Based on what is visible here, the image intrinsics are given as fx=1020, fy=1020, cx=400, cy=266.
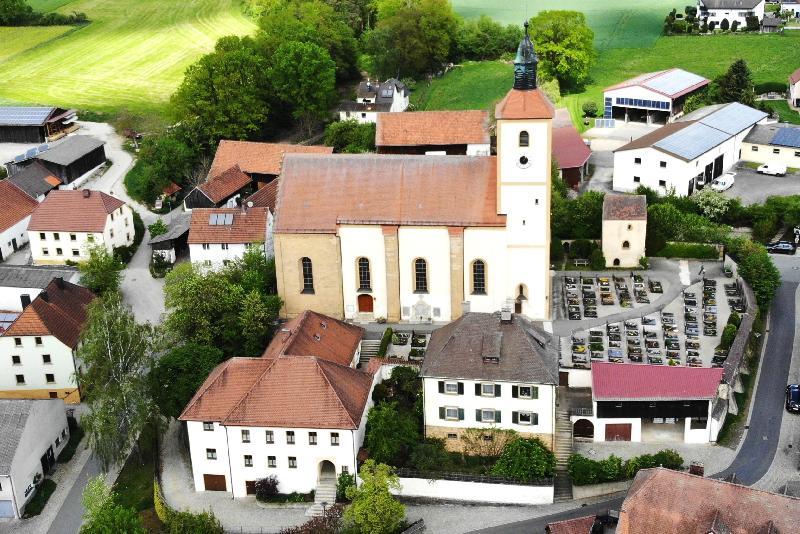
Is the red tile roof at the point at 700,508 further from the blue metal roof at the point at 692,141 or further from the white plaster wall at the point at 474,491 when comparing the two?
the blue metal roof at the point at 692,141

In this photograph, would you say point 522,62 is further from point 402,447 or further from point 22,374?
point 22,374

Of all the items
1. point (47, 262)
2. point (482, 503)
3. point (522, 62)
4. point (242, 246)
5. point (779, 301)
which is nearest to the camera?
point (482, 503)

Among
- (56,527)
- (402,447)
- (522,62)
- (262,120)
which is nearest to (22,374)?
(56,527)

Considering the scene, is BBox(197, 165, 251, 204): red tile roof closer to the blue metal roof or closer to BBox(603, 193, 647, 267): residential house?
BBox(603, 193, 647, 267): residential house

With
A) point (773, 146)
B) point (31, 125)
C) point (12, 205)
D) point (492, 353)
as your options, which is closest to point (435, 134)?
point (773, 146)

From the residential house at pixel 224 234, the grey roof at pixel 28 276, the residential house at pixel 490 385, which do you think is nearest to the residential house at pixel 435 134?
the residential house at pixel 224 234
